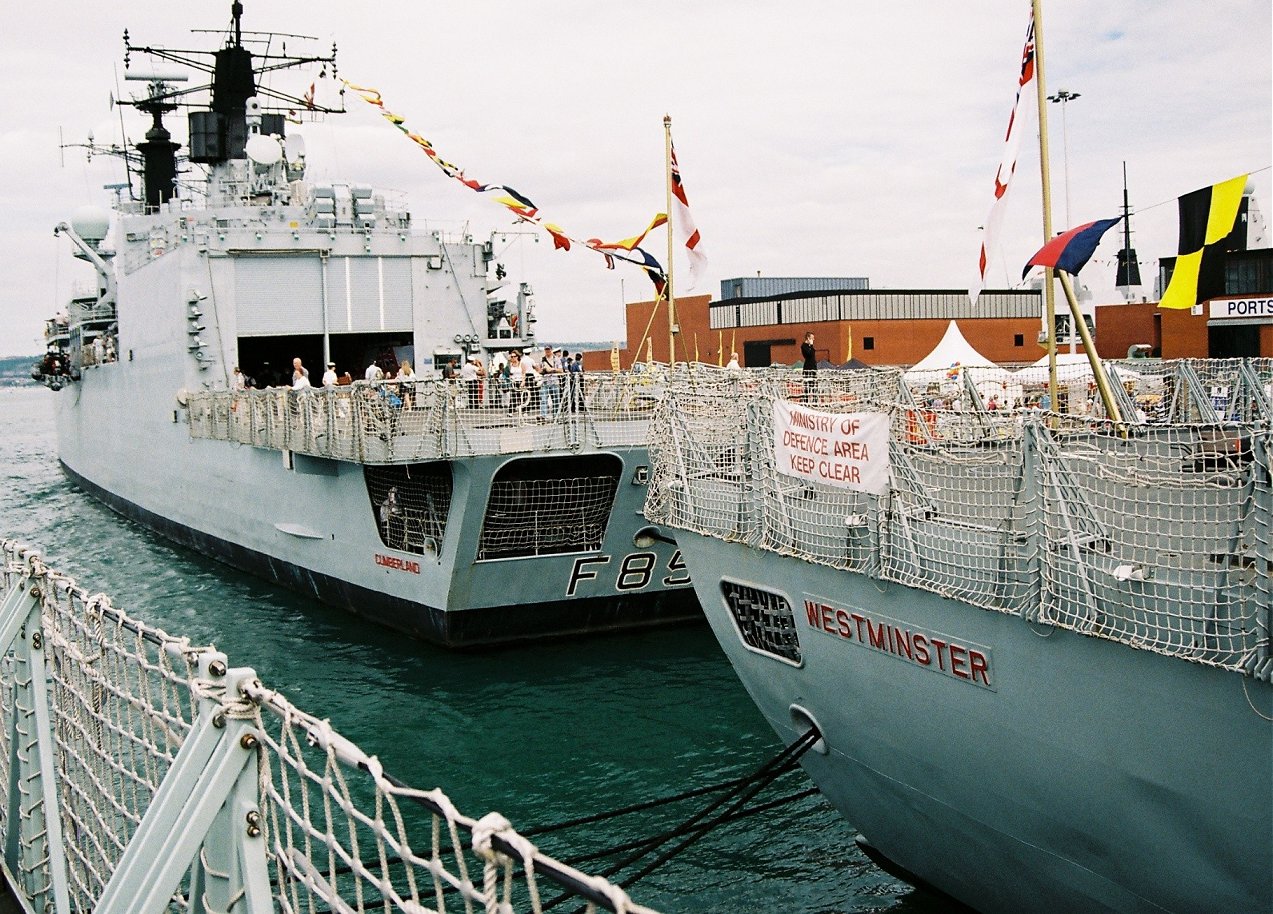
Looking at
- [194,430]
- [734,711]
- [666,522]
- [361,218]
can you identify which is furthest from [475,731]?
[361,218]

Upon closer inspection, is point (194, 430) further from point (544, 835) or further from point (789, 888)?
point (789, 888)

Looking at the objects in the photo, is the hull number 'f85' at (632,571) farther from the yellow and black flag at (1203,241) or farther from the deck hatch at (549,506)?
the yellow and black flag at (1203,241)

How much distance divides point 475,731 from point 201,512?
1319cm

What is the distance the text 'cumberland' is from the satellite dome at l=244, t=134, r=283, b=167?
22463 mm

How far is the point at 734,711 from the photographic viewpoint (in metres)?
12.8

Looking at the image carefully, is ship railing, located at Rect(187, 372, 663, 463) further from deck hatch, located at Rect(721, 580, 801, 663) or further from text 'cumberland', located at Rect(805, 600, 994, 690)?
text 'cumberland', located at Rect(805, 600, 994, 690)

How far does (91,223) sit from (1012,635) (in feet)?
114

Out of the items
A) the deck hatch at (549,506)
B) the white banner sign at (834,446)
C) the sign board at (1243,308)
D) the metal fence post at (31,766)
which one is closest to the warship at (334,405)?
the deck hatch at (549,506)

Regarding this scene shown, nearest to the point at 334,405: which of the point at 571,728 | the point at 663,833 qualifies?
the point at 571,728

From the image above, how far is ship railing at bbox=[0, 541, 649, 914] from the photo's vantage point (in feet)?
9.15

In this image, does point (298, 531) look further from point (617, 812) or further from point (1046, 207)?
point (1046, 207)

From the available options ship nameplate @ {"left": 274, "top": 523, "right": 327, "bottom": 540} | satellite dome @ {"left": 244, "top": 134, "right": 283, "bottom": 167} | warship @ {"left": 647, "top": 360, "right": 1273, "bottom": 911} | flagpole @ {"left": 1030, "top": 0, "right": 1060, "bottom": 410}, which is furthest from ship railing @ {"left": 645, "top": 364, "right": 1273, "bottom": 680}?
satellite dome @ {"left": 244, "top": 134, "right": 283, "bottom": 167}

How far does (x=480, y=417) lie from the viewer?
14.3 m

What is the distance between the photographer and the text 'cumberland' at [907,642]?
6180 millimetres
